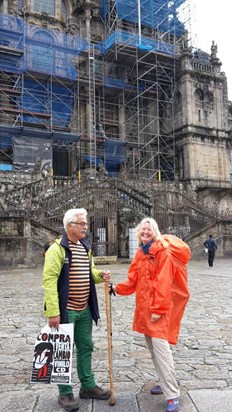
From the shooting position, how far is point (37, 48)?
3297 cm

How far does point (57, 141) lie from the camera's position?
106ft

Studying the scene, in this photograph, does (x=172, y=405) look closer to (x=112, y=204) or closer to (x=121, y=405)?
(x=121, y=405)

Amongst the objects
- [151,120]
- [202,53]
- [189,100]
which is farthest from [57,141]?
[202,53]

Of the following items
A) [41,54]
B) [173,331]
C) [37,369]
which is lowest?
[37,369]

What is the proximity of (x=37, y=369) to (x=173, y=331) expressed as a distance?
1287 millimetres

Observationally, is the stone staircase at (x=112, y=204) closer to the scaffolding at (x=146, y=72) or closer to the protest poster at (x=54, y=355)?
the scaffolding at (x=146, y=72)

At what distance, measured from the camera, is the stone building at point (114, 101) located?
99.3 ft

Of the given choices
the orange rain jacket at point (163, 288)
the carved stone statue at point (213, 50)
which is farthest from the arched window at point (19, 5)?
the orange rain jacket at point (163, 288)

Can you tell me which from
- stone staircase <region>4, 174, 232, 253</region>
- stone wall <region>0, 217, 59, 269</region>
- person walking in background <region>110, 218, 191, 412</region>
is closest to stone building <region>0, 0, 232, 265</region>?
stone staircase <region>4, 174, 232, 253</region>

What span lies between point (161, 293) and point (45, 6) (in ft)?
124

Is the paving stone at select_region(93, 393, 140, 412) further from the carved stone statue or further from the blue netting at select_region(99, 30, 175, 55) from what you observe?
the carved stone statue

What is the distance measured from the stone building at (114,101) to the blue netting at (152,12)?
9cm

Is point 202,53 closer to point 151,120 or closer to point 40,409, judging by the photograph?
point 151,120

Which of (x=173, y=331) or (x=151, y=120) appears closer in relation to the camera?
(x=173, y=331)
